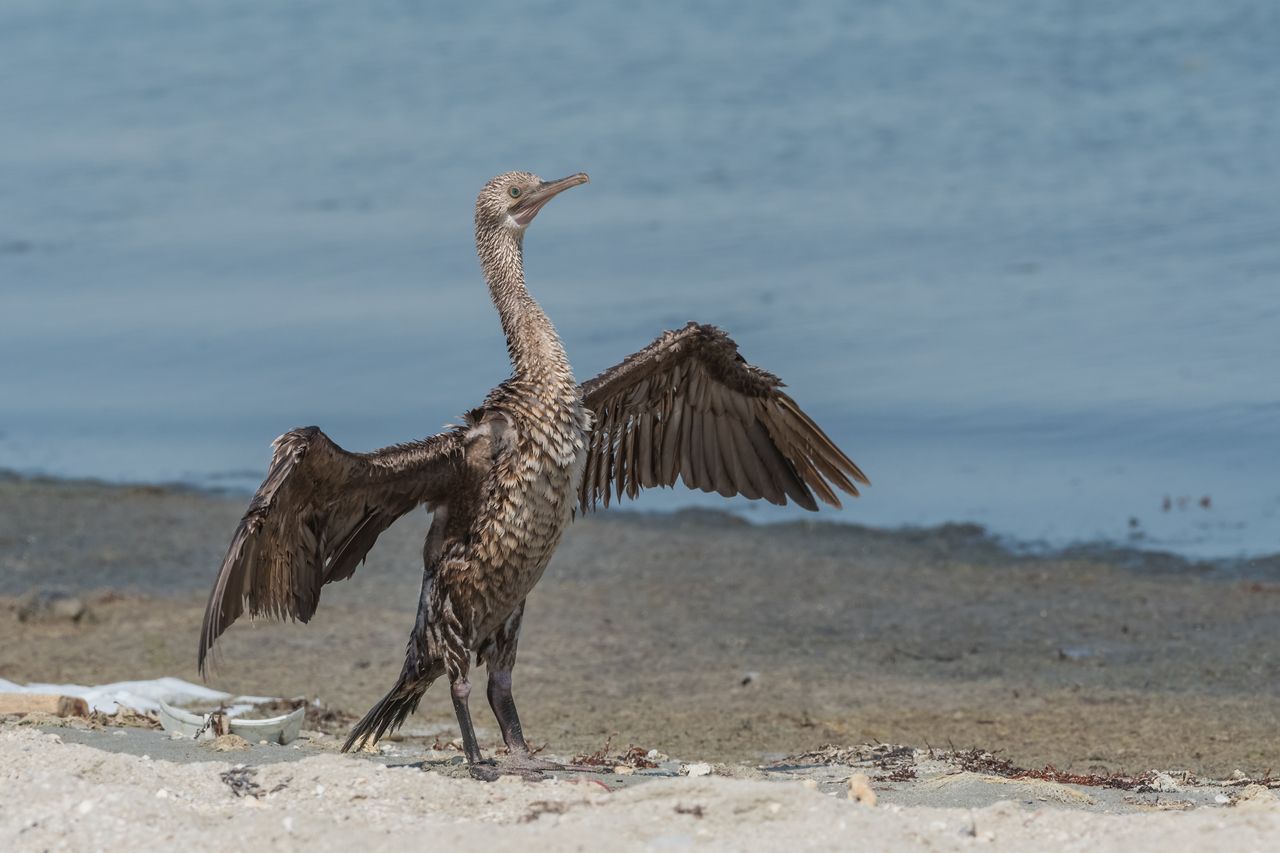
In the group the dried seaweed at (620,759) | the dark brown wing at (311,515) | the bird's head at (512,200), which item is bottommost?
the dried seaweed at (620,759)

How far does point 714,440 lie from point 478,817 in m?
2.92

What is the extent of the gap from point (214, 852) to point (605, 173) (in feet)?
60.9

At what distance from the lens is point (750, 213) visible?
21.8 meters

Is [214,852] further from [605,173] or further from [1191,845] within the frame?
[605,173]

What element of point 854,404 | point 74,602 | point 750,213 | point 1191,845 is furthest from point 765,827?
point 750,213

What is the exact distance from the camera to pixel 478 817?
6125 mm

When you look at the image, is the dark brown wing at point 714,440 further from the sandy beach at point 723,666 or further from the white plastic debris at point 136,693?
the white plastic debris at point 136,693

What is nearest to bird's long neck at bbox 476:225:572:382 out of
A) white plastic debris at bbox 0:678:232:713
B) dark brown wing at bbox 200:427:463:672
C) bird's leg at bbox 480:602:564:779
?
dark brown wing at bbox 200:427:463:672

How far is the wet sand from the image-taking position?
9.05 metres

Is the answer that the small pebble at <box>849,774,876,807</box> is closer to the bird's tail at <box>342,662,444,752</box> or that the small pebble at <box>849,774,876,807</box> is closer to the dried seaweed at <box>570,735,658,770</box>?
the dried seaweed at <box>570,735,658,770</box>

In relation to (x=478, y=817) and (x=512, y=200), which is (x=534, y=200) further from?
(x=478, y=817)

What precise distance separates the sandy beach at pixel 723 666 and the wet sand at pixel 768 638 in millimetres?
25

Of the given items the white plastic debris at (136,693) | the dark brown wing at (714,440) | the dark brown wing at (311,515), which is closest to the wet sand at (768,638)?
the white plastic debris at (136,693)

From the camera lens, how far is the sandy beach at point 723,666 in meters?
6.20
